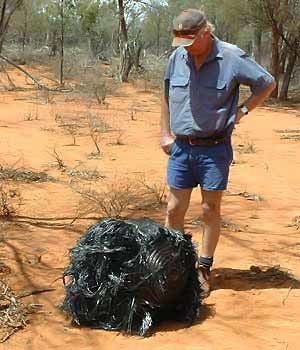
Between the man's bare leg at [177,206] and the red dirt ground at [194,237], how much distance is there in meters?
0.48

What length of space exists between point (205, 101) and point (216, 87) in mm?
98

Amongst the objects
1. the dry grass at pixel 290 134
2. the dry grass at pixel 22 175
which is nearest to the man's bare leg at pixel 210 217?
the dry grass at pixel 22 175

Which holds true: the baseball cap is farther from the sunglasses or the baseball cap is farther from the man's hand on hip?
the man's hand on hip

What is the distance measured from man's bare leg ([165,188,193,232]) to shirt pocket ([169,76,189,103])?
538 millimetres

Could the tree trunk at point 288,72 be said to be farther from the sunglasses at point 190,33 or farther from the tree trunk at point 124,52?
the sunglasses at point 190,33

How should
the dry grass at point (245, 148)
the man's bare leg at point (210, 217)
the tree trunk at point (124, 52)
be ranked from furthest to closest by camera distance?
Answer: the tree trunk at point (124, 52)
the dry grass at point (245, 148)
the man's bare leg at point (210, 217)

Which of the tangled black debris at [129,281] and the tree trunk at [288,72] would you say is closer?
the tangled black debris at [129,281]

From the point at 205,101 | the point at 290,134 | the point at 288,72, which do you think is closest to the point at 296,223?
the point at 205,101

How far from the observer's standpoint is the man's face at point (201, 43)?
3658mm

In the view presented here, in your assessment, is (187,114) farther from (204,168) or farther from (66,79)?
(66,79)

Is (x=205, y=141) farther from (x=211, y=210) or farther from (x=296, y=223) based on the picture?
(x=296, y=223)

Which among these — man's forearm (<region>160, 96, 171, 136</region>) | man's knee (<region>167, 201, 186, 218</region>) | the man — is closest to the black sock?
the man

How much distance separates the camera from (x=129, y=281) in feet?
11.4

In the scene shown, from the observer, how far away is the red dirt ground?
344cm
